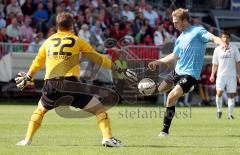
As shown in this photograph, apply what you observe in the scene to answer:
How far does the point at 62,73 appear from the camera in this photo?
1159 centimetres

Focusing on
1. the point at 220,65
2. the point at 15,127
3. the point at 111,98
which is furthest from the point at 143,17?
the point at 15,127

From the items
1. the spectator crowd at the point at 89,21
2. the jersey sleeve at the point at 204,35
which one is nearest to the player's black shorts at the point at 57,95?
the jersey sleeve at the point at 204,35

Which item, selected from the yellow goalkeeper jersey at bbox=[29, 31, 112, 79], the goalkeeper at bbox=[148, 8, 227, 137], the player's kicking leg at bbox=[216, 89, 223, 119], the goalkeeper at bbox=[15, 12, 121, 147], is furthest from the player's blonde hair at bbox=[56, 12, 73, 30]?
the player's kicking leg at bbox=[216, 89, 223, 119]

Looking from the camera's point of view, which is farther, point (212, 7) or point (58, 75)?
point (212, 7)

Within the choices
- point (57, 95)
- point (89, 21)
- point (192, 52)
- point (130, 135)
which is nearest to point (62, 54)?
point (57, 95)

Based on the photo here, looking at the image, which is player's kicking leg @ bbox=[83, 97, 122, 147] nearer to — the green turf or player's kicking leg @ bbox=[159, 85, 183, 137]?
the green turf

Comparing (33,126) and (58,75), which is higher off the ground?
(58,75)

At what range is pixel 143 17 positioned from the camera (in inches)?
1184

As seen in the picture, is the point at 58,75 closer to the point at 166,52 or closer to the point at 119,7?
the point at 166,52

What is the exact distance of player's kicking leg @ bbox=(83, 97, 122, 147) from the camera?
11.3 m

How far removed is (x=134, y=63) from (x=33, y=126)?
566 inches

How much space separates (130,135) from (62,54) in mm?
3041

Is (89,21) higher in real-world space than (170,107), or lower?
lower

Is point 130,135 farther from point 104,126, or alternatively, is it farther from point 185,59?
point 104,126
